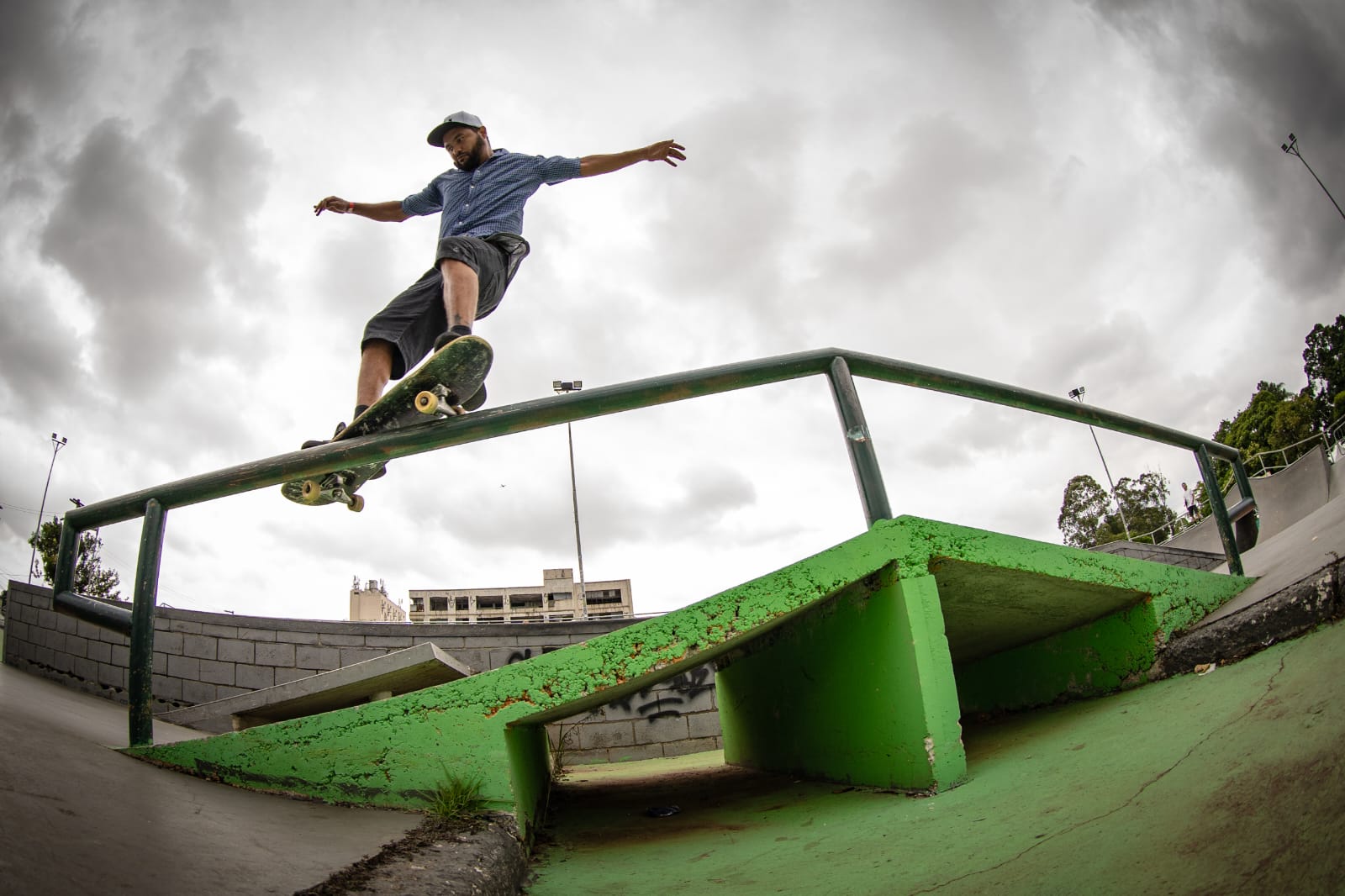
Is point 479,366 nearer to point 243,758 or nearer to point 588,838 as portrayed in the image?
point 243,758

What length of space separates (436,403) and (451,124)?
5.47ft

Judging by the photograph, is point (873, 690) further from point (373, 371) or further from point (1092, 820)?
point (373, 371)

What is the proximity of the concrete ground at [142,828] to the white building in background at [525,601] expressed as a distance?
72.1 metres

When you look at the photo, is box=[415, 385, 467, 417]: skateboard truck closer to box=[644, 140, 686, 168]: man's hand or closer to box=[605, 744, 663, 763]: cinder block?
box=[644, 140, 686, 168]: man's hand

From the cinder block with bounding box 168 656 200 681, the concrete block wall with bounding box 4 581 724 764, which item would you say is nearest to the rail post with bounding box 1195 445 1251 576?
the concrete block wall with bounding box 4 581 724 764

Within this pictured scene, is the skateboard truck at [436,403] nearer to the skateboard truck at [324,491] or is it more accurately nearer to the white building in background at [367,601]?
the skateboard truck at [324,491]

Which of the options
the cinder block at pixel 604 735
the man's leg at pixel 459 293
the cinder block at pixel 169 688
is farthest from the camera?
the cinder block at pixel 604 735

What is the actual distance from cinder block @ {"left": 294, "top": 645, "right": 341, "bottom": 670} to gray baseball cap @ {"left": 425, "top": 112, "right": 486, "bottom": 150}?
573cm

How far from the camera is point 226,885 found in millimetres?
832

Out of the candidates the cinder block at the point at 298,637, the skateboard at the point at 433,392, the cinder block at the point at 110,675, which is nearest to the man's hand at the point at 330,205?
the skateboard at the point at 433,392

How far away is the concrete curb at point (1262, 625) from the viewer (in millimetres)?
1449

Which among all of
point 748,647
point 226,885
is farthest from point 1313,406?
point 226,885

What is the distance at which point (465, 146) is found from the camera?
293cm

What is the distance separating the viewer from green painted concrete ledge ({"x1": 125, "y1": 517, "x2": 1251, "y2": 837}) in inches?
59.9
